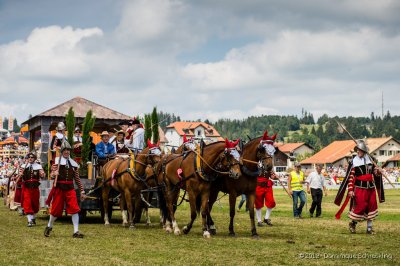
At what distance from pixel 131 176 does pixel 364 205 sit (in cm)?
644

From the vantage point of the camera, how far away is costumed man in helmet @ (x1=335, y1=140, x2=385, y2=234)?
51.3 feet

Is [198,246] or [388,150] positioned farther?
[388,150]

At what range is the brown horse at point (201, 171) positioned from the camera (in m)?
14.5

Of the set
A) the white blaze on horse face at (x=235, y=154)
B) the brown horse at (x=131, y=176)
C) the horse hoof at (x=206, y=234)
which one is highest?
the white blaze on horse face at (x=235, y=154)

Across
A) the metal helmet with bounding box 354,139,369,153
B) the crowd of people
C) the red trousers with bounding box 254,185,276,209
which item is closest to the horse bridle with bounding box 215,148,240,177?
the crowd of people

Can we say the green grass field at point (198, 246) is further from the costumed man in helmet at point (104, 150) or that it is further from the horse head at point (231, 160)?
the costumed man in helmet at point (104, 150)

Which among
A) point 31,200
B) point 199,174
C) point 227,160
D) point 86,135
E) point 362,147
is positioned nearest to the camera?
point 227,160

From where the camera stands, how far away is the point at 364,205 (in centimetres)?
1560

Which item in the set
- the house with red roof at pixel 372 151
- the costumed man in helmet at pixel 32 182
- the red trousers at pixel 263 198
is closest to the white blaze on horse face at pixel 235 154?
the red trousers at pixel 263 198

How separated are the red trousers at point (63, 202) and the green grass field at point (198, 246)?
652mm

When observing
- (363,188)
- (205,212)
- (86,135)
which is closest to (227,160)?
(205,212)

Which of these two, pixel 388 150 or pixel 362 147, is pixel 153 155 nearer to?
pixel 362 147

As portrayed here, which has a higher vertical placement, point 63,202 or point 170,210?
point 63,202

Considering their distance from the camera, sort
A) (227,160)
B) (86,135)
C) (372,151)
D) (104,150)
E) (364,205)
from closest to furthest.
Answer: (227,160) → (364,205) → (104,150) → (86,135) → (372,151)
